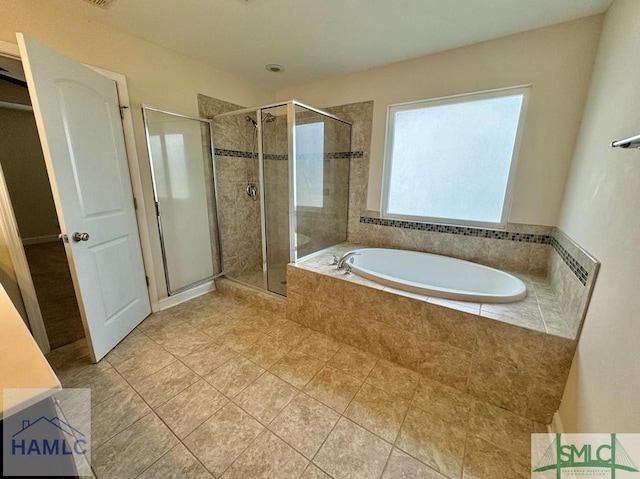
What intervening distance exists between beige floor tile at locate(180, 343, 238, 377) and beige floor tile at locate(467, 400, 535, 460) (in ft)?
5.09

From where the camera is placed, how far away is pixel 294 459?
3.84ft

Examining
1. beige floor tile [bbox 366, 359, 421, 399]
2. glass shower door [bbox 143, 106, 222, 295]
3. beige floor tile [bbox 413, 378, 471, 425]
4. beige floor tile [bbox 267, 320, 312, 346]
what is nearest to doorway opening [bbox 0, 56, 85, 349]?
glass shower door [bbox 143, 106, 222, 295]

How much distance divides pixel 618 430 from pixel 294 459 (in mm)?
1225

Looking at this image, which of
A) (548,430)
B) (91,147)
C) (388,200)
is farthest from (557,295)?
(91,147)

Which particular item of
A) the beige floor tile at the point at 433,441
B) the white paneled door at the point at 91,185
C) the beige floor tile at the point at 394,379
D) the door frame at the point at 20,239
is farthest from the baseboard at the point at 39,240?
the beige floor tile at the point at 433,441

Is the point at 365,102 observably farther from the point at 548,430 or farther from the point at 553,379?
the point at 548,430

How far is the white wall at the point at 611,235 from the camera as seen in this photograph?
881 millimetres

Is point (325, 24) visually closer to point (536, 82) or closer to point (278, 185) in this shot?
point (278, 185)

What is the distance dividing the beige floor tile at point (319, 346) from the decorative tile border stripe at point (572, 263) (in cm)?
154

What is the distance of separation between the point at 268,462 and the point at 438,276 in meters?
1.90

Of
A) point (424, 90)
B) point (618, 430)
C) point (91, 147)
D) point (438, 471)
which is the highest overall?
point (424, 90)

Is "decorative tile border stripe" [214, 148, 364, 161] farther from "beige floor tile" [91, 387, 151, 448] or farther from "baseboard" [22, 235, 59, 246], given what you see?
"baseboard" [22, 235, 59, 246]

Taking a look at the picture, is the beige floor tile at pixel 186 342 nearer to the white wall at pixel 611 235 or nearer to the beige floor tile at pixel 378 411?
the beige floor tile at pixel 378 411

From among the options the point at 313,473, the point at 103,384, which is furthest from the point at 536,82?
the point at 103,384
